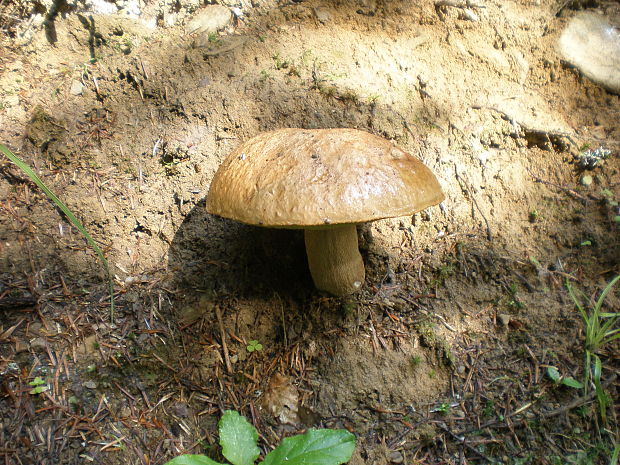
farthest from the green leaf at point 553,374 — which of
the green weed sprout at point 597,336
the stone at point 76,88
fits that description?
the stone at point 76,88

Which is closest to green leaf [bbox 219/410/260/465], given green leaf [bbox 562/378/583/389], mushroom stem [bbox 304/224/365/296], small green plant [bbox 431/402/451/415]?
mushroom stem [bbox 304/224/365/296]

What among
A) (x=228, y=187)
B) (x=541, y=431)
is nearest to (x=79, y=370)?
(x=228, y=187)

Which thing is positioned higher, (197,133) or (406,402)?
(197,133)

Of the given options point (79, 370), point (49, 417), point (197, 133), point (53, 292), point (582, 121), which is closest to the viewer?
point (49, 417)

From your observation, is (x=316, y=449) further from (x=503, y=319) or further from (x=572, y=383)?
(x=572, y=383)

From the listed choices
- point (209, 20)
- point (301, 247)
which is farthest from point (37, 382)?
point (209, 20)

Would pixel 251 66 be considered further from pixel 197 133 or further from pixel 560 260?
pixel 560 260

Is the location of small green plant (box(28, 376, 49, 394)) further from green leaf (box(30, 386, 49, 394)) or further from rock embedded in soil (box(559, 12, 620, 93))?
rock embedded in soil (box(559, 12, 620, 93))
